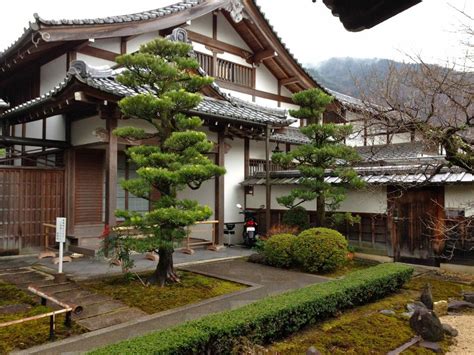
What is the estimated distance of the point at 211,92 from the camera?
1298 centimetres

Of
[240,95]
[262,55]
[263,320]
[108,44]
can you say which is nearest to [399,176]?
[263,320]

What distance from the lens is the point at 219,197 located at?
13.2 m

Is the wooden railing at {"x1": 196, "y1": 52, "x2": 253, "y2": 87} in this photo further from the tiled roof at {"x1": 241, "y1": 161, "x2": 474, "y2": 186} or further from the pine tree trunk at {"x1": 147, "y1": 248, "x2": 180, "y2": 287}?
the pine tree trunk at {"x1": 147, "y1": 248, "x2": 180, "y2": 287}

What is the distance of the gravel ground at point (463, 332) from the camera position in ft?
18.1

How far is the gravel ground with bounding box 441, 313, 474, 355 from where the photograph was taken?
18.1 feet

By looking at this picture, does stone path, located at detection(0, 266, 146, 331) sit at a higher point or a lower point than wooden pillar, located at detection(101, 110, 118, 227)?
lower

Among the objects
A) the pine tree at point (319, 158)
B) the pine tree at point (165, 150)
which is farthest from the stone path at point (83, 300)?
the pine tree at point (319, 158)

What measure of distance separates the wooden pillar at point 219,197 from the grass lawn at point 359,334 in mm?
6629

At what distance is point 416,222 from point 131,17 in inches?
432

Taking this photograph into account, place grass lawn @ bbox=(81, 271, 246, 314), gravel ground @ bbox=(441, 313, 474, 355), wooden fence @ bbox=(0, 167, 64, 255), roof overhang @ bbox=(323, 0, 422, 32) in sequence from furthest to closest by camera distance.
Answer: wooden fence @ bbox=(0, 167, 64, 255), grass lawn @ bbox=(81, 271, 246, 314), gravel ground @ bbox=(441, 313, 474, 355), roof overhang @ bbox=(323, 0, 422, 32)

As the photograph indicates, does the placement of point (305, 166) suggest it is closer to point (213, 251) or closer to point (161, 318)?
point (213, 251)

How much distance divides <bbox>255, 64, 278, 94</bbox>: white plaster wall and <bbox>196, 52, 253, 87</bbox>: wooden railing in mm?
484

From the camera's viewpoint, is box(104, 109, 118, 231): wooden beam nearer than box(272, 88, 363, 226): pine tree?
Yes

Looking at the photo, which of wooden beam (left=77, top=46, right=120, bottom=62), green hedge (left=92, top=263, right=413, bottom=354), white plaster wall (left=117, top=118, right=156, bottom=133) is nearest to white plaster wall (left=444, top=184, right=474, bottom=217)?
green hedge (left=92, top=263, right=413, bottom=354)
